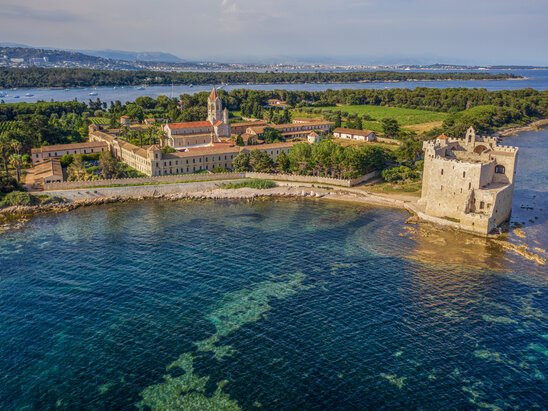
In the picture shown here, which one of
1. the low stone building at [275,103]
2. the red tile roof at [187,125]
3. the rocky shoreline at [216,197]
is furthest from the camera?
the low stone building at [275,103]

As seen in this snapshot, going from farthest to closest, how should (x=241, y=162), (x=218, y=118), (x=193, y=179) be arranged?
(x=218, y=118)
(x=241, y=162)
(x=193, y=179)

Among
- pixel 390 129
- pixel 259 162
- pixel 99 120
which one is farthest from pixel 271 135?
pixel 99 120

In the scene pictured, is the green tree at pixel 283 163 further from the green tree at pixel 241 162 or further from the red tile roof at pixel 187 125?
the red tile roof at pixel 187 125

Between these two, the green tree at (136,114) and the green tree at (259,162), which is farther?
the green tree at (136,114)

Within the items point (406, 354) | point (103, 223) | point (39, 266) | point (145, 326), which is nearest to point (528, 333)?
point (406, 354)

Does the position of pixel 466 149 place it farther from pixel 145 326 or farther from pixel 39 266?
pixel 39 266

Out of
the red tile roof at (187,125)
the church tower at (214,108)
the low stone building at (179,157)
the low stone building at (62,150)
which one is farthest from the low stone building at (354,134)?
the low stone building at (62,150)

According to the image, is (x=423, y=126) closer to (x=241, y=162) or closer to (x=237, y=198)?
(x=241, y=162)
